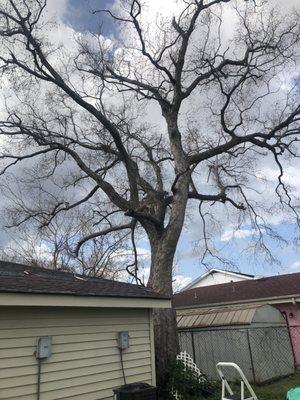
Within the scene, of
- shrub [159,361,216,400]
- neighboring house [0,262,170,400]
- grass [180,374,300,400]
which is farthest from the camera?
grass [180,374,300,400]

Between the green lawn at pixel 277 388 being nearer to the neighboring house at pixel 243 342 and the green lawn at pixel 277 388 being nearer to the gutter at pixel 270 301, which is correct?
the neighboring house at pixel 243 342

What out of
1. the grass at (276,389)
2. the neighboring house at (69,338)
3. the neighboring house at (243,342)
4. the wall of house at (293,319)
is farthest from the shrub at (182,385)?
the wall of house at (293,319)

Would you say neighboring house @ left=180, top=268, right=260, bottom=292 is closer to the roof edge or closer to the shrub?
the shrub

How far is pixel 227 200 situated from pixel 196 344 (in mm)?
5207

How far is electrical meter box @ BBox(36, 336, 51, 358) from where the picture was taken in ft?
21.1

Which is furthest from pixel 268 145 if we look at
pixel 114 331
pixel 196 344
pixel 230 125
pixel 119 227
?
pixel 114 331

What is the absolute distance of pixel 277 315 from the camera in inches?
649

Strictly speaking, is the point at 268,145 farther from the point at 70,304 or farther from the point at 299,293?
the point at 70,304

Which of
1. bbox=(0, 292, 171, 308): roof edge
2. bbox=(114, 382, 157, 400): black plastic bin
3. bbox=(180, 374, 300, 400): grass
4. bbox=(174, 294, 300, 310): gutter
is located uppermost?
bbox=(174, 294, 300, 310): gutter

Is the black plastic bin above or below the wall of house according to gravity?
below

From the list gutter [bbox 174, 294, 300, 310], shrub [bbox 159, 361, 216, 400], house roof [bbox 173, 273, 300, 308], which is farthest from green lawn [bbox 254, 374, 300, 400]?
house roof [bbox 173, 273, 300, 308]

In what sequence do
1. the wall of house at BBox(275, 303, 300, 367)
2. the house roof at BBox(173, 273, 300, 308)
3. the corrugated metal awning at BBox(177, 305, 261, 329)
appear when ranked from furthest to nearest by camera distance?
the house roof at BBox(173, 273, 300, 308)
the wall of house at BBox(275, 303, 300, 367)
the corrugated metal awning at BBox(177, 305, 261, 329)

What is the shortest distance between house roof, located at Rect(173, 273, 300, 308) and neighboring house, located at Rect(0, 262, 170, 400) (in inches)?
444

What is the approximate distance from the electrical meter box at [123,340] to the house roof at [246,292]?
37.8 ft
